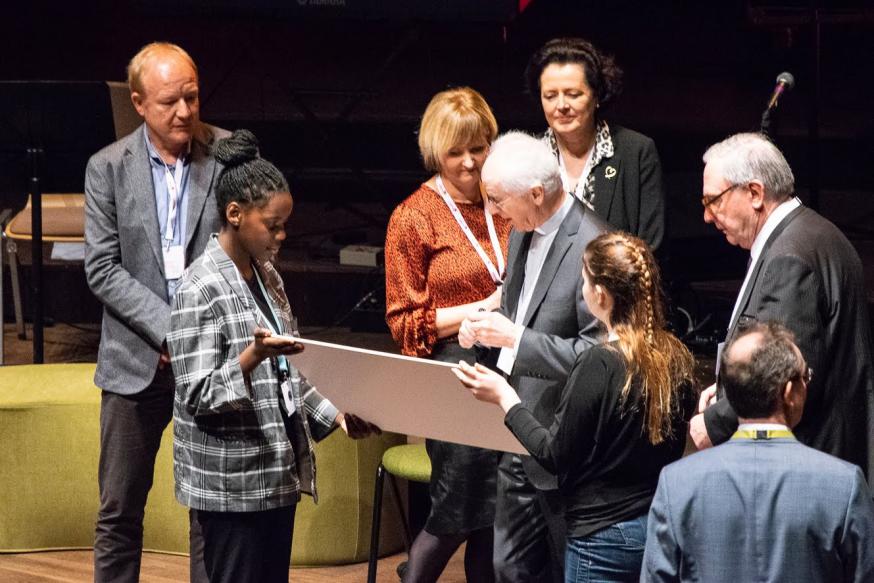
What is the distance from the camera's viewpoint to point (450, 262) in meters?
3.61

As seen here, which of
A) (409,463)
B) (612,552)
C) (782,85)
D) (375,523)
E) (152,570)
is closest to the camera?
(612,552)

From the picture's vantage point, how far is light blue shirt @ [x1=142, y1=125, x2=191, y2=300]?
3.61 metres

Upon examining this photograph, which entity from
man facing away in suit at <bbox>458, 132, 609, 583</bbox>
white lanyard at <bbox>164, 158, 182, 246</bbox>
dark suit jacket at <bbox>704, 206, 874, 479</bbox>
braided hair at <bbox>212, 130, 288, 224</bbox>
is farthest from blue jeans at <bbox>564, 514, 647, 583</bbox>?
white lanyard at <bbox>164, 158, 182, 246</bbox>

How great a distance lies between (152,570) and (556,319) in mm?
2019

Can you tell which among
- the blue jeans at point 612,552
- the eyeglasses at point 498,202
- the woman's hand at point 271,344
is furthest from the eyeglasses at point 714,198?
the woman's hand at point 271,344

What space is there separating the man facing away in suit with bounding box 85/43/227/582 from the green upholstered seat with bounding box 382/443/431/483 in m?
0.73

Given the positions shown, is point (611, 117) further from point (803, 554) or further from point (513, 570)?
point (803, 554)

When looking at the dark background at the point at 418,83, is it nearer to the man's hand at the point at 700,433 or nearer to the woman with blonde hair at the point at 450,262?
the woman with blonde hair at the point at 450,262

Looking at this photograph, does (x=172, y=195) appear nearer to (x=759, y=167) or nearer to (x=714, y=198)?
(x=714, y=198)

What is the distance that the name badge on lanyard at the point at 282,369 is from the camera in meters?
2.94

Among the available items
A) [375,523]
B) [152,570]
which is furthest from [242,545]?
[152,570]

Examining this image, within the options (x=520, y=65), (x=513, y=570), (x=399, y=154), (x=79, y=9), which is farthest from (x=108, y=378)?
(x=79, y=9)

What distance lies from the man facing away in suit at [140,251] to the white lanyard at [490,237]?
62 centimetres

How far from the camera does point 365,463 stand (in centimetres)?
452
